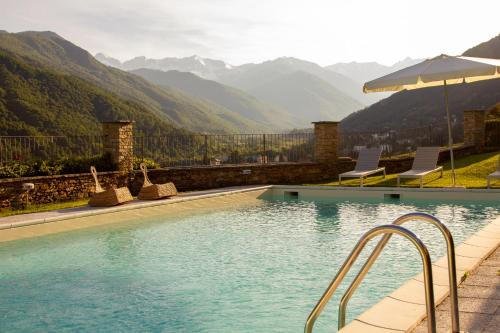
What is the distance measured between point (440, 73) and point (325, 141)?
5552mm

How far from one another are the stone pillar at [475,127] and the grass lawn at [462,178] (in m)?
1.86

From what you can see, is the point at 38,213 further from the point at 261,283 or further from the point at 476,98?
the point at 476,98

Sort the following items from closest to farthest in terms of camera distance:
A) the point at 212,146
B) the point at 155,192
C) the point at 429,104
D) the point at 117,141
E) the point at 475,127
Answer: the point at 155,192 → the point at 117,141 → the point at 212,146 → the point at 475,127 → the point at 429,104

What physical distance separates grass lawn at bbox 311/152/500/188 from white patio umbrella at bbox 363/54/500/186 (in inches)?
68.7

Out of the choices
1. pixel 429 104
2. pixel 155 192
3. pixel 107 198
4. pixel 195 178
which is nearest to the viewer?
pixel 107 198

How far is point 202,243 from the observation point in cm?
843

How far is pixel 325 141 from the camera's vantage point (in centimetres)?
1673

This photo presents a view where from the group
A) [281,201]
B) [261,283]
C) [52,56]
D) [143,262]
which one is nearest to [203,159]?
[281,201]

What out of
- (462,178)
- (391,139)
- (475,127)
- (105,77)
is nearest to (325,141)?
(391,139)

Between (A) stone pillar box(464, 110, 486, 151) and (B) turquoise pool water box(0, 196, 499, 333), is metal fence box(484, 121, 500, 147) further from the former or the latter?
(B) turquoise pool water box(0, 196, 499, 333)

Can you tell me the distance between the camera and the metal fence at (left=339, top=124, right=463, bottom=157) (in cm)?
1916

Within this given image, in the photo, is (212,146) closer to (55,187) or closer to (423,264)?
(55,187)

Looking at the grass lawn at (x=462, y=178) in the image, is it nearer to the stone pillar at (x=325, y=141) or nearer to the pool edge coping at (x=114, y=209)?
the stone pillar at (x=325, y=141)

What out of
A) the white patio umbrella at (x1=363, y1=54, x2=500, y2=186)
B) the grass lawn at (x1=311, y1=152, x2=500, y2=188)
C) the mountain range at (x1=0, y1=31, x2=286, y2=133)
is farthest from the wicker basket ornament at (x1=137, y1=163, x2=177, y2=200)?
the mountain range at (x1=0, y1=31, x2=286, y2=133)
